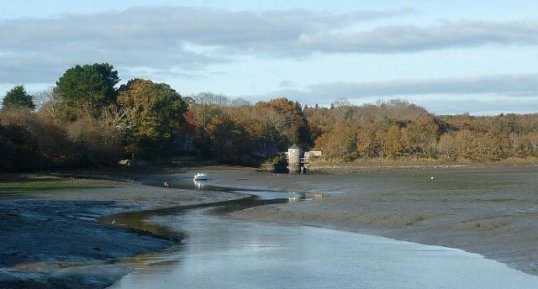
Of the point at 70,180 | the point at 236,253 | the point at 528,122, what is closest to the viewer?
the point at 236,253

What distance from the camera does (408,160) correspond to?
6088 inches

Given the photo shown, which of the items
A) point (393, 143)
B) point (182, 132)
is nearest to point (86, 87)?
point (182, 132)

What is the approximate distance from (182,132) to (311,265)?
396ft

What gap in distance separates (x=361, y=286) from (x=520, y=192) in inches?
1424

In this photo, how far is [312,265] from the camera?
24.0 metres

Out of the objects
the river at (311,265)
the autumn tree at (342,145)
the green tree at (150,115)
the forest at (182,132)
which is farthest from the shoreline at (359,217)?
the autumn tree at (342,145)

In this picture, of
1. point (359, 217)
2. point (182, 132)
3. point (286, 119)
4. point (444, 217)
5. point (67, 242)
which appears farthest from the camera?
point (286, 119)

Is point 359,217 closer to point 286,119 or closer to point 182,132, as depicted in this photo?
point 182,132

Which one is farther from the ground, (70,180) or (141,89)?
(141,89)

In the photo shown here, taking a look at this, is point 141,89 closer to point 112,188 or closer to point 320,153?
point 320,153

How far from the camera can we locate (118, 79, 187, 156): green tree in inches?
4665

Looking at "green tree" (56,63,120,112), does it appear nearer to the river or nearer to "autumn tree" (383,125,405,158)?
"autumn tree" (383,125,405,158)

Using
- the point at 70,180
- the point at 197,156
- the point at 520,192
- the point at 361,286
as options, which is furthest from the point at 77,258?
the point at 197,156

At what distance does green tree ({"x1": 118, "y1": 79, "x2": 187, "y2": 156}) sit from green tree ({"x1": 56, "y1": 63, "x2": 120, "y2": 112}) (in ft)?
9.90
